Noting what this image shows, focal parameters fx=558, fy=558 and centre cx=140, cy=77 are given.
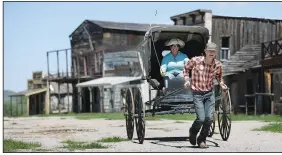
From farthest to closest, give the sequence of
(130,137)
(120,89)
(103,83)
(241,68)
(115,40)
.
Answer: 1. (115,40)
2. (120,89)
3. (103,83)
4. (241,68)
5. (130,137)

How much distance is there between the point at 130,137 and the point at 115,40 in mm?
33916

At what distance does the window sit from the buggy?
22.4 m

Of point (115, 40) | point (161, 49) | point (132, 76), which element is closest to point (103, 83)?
point (132, 76)

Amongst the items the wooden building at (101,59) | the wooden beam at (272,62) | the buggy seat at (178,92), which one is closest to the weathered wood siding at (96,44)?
the wooden building at (101,59)

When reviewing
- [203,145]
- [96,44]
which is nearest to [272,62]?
[203,145]

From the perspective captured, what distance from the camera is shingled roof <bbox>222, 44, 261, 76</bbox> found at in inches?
1181

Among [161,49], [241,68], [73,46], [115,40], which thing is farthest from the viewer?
[73,46]

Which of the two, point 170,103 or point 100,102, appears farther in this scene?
point 100,102

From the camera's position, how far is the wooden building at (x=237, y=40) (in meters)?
30.9

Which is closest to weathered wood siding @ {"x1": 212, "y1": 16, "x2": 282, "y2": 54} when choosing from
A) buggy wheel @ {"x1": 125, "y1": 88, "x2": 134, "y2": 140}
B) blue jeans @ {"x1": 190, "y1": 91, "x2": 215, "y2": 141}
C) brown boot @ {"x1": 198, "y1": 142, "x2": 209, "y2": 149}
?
buggy wheel @ {"x1": 125, "y1": 88, "x2": 134, "y2": 140}

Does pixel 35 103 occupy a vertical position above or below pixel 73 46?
below

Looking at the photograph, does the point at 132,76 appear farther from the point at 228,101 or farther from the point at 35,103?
the point at 228,101

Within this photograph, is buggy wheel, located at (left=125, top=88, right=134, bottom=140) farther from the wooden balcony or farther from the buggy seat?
the wooden balcony

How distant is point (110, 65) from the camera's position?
43.6 metres
